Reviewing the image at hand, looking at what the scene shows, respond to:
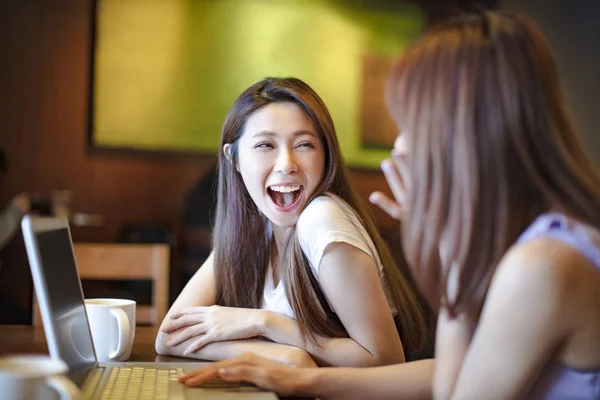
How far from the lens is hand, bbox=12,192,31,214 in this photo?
155 inches

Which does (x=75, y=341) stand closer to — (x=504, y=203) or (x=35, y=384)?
(x=35, y=384)

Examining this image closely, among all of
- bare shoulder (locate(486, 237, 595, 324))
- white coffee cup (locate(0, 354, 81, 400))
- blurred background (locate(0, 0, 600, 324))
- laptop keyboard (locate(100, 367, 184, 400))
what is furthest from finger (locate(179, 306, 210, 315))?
blurred background (locate(0, 0, 600, 324))

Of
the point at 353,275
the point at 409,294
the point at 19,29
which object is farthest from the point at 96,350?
the point at 19,29

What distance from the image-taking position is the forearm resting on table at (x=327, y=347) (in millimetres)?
1209

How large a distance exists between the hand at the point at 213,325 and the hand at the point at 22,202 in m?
2.83

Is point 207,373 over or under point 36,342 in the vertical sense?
over

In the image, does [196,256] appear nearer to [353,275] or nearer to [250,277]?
[250,277]

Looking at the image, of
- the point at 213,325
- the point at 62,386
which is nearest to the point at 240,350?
the point at 213,325

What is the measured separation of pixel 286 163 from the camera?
136 cm

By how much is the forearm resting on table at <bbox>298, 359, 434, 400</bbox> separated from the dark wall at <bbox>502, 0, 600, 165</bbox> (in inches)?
134

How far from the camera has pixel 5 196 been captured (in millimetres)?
4207

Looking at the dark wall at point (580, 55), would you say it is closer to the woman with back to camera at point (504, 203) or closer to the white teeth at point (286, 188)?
the white teeth at point (286, 188)

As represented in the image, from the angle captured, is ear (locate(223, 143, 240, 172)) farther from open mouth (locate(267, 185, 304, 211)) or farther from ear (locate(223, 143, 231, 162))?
open mouth (locate(267, 185, 304, 211))

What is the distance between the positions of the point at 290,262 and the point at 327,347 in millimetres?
180
